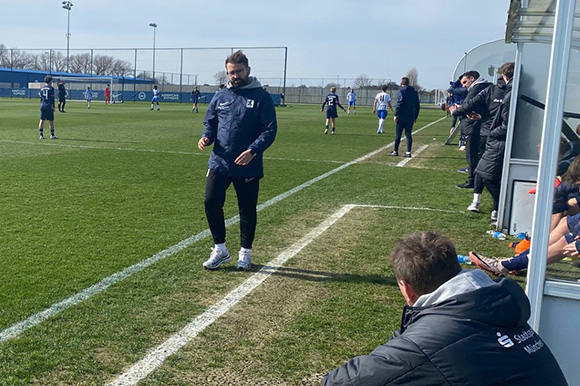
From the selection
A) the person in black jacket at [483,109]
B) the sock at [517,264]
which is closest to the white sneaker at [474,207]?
the person in black jacket at [483,109]

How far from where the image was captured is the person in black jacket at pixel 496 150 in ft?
24.0

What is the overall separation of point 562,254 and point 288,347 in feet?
Result: 5.75

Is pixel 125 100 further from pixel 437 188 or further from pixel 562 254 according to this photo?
pixel 562 254

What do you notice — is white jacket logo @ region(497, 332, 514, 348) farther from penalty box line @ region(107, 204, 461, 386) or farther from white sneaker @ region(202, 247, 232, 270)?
white sneaker @ region(202, 247, 232, 270)

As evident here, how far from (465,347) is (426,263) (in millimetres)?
361

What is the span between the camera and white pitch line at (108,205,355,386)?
3330mm

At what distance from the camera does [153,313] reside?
13.8 feet

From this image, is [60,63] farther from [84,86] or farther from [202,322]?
[202,322]

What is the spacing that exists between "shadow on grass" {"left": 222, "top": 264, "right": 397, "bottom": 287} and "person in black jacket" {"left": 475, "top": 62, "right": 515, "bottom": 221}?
9.71 feet

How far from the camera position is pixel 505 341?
1981mm

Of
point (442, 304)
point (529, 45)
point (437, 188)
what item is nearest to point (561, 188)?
point (442, 304)

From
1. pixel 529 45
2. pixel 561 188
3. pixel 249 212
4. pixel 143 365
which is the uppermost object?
pixel 529 45

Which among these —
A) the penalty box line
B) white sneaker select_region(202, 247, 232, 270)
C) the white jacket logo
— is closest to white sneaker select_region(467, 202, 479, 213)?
the penalty box line

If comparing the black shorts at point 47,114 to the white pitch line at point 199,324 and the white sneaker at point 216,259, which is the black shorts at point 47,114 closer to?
the white pitch line at point 199,324
